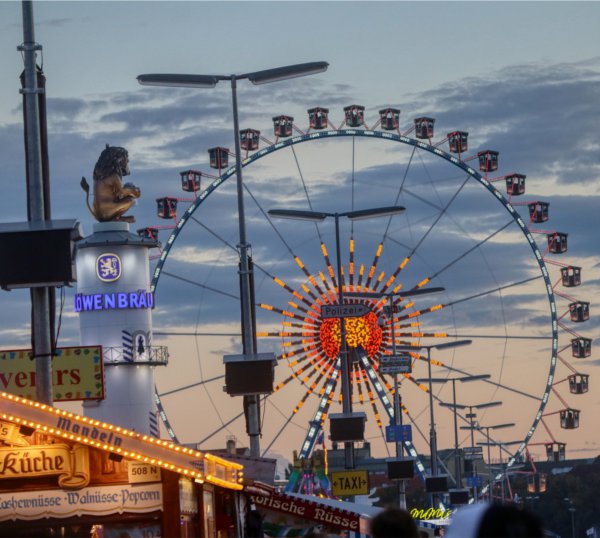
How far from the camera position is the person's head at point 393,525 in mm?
7688

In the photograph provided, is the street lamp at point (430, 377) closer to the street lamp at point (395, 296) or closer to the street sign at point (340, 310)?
the street lamp at point (395, 296)

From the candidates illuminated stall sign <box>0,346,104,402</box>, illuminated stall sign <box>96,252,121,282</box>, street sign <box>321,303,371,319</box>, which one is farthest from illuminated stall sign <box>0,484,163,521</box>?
illuminated stall sign <box>96,252,121,282</box>

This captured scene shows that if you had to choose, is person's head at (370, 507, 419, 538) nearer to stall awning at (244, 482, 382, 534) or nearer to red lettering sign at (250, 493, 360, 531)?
stall awning at (244, 482, 382, 534)

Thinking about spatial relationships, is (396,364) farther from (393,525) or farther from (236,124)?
(393,525)

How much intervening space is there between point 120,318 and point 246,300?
41.4m

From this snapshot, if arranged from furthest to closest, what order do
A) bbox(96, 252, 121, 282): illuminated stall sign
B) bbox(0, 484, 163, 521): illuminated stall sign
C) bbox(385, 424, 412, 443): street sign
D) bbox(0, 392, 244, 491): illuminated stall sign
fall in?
bbox(96, 252, 121, 282): illuminated stall sign, bbox(385, 424, 412, 443): street sign, bbox(0, 484, 163, 521): illuminated stall sign, bbox(0, 392, 244, 491): illuminated stall sign

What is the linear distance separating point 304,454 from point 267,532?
115ft

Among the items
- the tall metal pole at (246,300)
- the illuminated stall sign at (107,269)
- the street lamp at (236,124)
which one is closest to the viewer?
the street lamp at (236,124)

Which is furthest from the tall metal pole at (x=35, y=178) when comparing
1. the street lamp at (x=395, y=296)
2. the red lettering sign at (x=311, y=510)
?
the street lamp at (x=395, y=296)

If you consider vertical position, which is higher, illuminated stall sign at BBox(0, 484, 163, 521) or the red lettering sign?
illuminated stall sign at BBox(0, 484, 163, 521)

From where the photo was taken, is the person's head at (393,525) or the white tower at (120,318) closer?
the person's head at (393,525)

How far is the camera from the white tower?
80000 mm

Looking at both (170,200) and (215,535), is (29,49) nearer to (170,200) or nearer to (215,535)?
(215,535)

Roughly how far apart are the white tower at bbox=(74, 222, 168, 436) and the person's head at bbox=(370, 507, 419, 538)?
7239 cm
